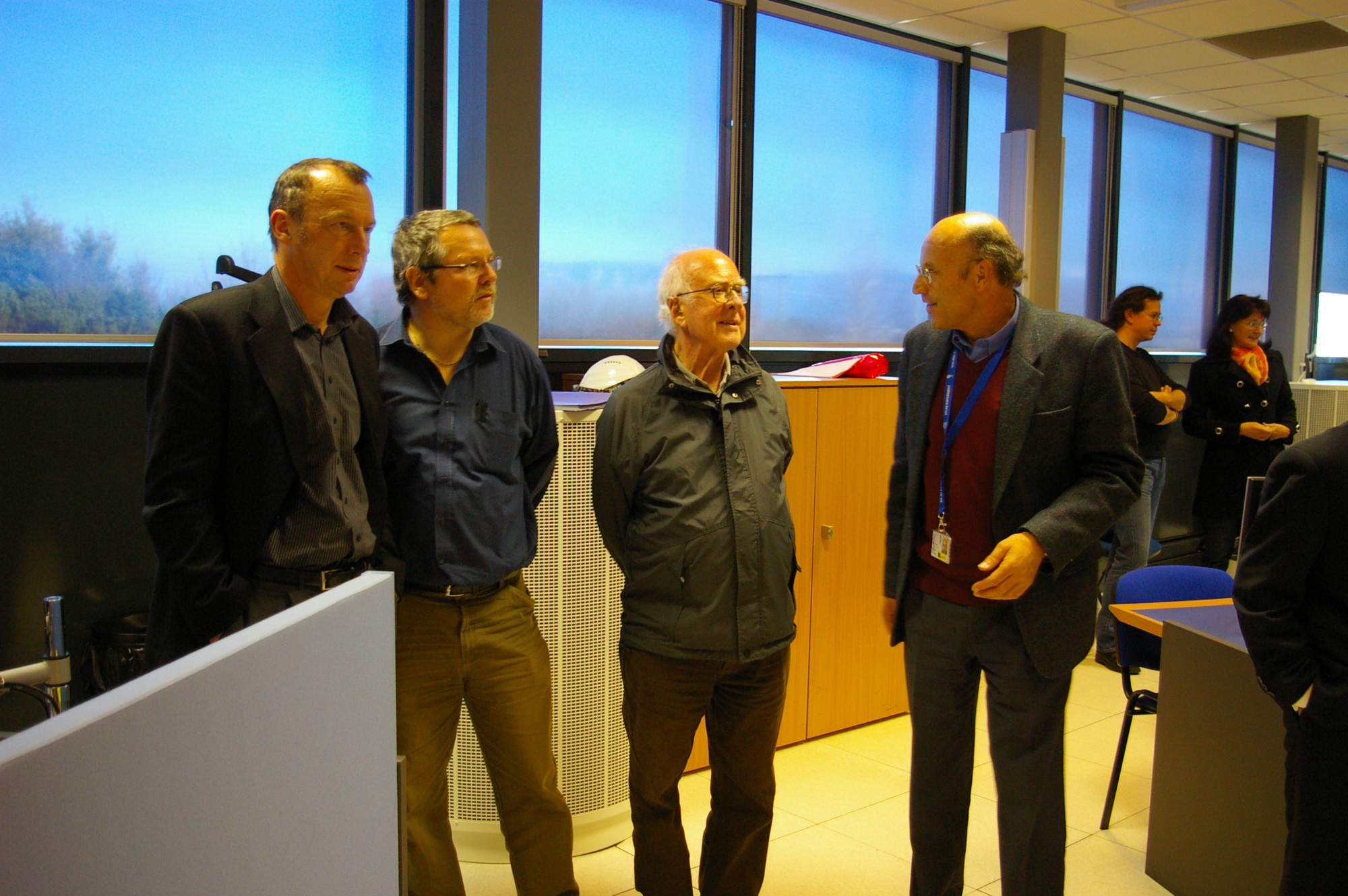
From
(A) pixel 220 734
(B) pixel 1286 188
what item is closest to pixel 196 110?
(A) pixel 220 734

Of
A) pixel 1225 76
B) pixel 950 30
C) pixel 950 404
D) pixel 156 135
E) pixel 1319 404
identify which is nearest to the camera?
pixel 950 404

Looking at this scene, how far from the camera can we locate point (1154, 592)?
10.8 ft

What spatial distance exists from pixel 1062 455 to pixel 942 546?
0.31m

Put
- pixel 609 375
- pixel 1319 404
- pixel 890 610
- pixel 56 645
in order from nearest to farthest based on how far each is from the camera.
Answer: pixel 56 645
pixel 890 610
pixel 609 375
pixel 1319 404

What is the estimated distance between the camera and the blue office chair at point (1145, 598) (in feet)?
10.7

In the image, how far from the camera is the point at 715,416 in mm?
2375

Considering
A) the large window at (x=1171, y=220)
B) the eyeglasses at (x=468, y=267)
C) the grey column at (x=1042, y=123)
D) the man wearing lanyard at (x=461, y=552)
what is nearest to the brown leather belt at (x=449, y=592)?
the man wearing lanyard at (x=461, y=552)

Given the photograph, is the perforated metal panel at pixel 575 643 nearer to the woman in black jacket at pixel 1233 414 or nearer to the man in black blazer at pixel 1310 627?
the man in black blazer at pixel 1310 627

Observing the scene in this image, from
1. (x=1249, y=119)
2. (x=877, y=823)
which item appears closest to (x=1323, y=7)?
(x=1249, y=119)

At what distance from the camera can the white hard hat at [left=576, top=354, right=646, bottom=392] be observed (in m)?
3.41

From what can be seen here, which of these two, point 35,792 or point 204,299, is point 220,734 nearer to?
point 35,792

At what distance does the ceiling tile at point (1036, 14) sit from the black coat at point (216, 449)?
15.8 feet

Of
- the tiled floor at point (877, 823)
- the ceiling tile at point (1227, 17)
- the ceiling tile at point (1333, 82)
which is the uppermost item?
the ceiling tile at point (1333, 82)

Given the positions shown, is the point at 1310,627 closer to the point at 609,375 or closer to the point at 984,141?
the point at 609,375
